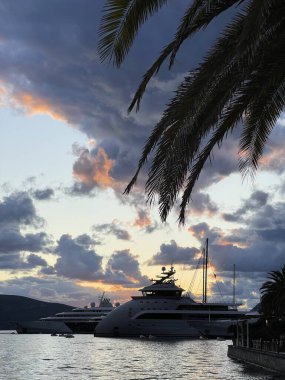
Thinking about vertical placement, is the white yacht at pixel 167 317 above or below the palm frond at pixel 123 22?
above

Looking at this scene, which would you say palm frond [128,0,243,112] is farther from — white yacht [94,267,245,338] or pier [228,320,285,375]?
white yacht [94,267,245,338]

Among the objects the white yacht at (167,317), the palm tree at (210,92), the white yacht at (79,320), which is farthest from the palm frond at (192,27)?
the white yacht at (79,320)

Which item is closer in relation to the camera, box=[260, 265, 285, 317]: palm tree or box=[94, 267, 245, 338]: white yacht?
box=[260, 265, 285, 317]: palm tree

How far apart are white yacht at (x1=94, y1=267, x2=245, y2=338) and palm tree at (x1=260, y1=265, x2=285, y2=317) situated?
6876cm

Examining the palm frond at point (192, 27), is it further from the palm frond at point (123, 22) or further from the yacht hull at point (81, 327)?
the yacht hull at point (81, 327)

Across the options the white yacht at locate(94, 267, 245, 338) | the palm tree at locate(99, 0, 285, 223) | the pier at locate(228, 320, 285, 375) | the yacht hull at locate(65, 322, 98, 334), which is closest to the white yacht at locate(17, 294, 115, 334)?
the yacht hull at locate(65, 322, 98, 334)

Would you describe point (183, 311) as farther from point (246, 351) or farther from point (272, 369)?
point (272, 369)

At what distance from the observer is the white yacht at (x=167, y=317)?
433 ft

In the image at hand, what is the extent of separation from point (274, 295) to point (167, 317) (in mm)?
74401

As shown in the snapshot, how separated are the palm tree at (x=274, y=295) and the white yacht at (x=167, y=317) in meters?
68.8

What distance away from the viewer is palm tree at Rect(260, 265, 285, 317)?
56219 mm

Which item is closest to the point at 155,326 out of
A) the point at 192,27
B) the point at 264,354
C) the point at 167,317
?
the point at 167,317

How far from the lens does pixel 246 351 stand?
5575cm

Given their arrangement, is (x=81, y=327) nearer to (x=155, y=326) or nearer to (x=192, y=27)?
(x=155, y=326)
